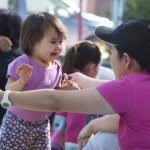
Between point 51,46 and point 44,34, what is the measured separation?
9 centimetres

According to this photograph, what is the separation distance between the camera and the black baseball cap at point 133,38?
2.53 m

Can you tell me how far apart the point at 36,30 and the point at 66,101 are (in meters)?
1.07

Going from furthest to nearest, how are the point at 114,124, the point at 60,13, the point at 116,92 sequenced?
the point at 60,13
the point at 114,124
the point at 116,92

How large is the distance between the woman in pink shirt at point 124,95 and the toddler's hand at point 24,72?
0.56m

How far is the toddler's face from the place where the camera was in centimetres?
337

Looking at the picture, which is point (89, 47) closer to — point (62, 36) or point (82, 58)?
point (82, 58)

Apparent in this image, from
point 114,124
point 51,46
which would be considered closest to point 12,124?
point 51,46

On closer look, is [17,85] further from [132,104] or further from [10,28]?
[10,28]

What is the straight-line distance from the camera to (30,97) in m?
2.46

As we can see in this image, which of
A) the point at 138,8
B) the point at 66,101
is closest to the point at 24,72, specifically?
the point at 66,101

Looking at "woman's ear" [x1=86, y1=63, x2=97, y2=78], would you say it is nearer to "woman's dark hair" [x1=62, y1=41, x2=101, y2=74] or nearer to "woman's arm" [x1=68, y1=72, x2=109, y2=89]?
"woman's dark hair" [x1=62, y1=41, x2=101, y2=74]

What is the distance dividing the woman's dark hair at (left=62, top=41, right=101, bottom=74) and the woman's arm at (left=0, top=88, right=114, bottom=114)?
67.0 inches

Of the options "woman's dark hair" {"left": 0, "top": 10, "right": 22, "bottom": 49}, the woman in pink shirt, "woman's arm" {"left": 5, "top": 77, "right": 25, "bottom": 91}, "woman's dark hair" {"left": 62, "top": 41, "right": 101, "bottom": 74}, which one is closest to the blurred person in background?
"woman's dark hair" {"left": 62, "top": 41, "right": 101, "bottom": 74}

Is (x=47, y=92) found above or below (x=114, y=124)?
above
